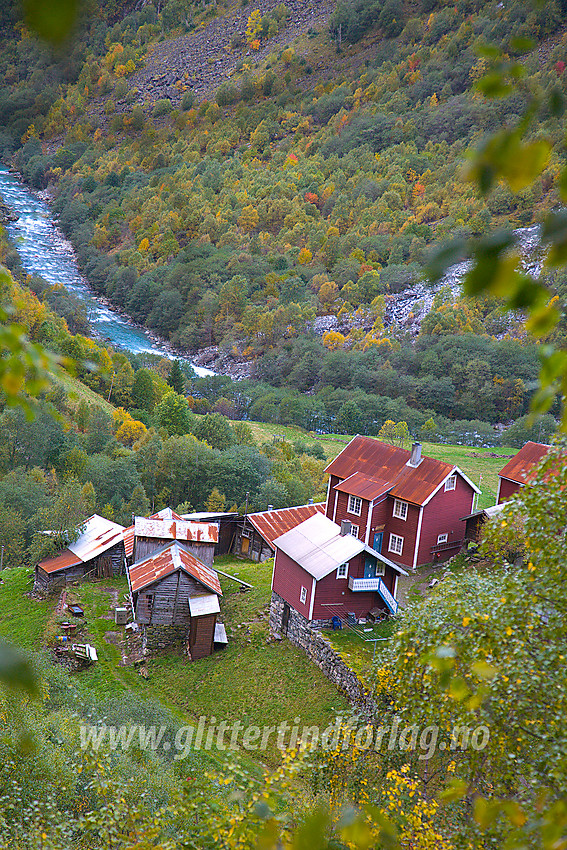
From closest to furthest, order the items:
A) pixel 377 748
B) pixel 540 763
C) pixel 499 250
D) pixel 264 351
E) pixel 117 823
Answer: pixel 499 250
pixel 540 763
pixel 117 823
pixel 377 748
pixel 264 351

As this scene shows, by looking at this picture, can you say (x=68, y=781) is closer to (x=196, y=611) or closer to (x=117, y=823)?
(x=117, y=823)

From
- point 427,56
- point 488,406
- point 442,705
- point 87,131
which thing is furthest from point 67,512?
point 427,56

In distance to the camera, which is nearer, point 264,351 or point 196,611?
point 196,611

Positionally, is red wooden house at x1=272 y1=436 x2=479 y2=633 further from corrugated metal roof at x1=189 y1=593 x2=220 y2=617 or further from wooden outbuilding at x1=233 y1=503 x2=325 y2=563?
wooden outbuilding at x1=233 y1=503 x2=325 y2=563

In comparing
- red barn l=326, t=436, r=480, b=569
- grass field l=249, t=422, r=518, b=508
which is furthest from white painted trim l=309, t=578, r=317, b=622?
grass field l=249, t=422, r=518, b=508

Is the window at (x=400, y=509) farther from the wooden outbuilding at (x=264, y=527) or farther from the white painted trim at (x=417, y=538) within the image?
the wooden outbuilding at (x=264, y=527)

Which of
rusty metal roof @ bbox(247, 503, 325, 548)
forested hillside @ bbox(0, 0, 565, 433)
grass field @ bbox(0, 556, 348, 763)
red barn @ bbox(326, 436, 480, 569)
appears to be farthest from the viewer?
forested hillside @ bbox(0, 0, 565, 433)

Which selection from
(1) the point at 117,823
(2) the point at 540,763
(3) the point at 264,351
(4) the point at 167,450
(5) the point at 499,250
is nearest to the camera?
(5) the point at 499,250
